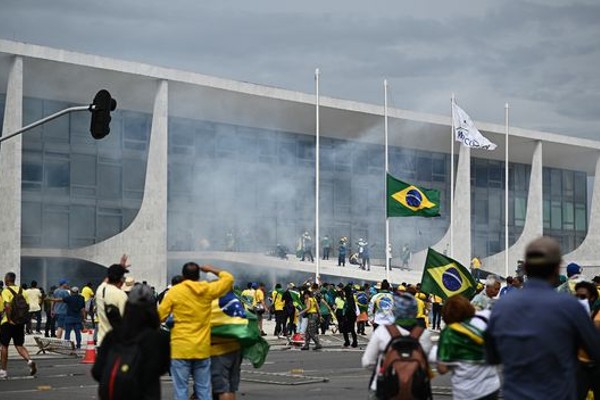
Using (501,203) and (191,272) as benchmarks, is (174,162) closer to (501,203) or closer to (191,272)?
(501,203)

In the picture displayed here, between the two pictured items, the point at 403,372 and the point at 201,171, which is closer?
the point at 403,372

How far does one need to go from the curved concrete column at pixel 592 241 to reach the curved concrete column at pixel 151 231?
33.0m

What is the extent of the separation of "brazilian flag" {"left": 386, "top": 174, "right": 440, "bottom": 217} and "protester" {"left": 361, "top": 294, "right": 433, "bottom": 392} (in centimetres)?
2585

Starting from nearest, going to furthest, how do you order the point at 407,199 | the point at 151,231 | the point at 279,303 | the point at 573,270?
the point at 573,270
the point at 279,303
the point at 407,199
the point at 151,231


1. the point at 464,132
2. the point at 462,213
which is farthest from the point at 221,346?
the point at 462,213

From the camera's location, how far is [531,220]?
215 feet

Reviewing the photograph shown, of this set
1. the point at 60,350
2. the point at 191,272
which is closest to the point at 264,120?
the point at 60,350

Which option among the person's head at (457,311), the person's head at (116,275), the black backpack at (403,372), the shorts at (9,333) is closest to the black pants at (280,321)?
the shorts at (9,333)

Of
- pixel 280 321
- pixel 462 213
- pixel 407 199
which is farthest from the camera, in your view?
pixel 462 213

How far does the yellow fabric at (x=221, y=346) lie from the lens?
1080cm

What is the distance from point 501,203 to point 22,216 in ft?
108

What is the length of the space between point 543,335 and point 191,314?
5.09 m

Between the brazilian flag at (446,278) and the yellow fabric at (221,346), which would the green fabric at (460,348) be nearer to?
the yellow fabric at (221,346)

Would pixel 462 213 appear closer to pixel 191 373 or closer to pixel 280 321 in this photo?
pixel 280 321
